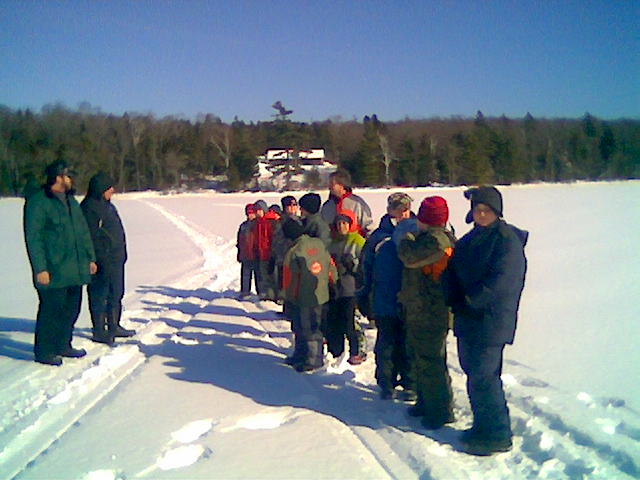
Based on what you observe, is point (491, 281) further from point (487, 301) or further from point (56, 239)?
point (56, 239)

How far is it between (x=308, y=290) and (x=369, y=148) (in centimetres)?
5791

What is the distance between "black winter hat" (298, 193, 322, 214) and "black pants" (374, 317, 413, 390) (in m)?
1.44

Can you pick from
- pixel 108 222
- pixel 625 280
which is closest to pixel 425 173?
pixel 625 280

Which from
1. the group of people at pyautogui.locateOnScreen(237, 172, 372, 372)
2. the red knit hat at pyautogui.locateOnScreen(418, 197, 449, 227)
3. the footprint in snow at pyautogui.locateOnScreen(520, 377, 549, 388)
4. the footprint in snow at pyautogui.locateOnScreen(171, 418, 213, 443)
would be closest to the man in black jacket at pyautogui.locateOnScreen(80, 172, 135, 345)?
the group of people at pyautogui.locateOnScreen(237, 172, 372, 372)

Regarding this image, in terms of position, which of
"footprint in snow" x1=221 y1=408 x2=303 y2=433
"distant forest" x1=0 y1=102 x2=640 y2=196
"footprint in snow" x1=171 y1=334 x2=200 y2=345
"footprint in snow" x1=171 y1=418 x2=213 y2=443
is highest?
"distant forest" x1=0 y1=102 x2=640 y2=196

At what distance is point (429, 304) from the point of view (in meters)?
3.98

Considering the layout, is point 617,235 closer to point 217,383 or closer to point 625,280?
point 625,280

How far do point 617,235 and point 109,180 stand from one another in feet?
49.0

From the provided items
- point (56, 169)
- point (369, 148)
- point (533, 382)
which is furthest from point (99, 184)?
point (369, 148)

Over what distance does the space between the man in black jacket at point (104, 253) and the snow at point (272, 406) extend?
29cm

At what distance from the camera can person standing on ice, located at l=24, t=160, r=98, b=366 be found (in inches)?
207

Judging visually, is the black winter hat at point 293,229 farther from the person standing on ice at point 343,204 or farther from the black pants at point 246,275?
the black pants at point 246,275

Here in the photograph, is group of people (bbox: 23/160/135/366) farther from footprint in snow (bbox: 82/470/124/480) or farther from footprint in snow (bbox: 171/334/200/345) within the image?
footprint in snow (bbox: 82/470/124/480)

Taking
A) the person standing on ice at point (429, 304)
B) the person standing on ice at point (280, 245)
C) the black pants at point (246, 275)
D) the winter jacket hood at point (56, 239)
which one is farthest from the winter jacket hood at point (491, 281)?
the black pants at point (246, 275)
